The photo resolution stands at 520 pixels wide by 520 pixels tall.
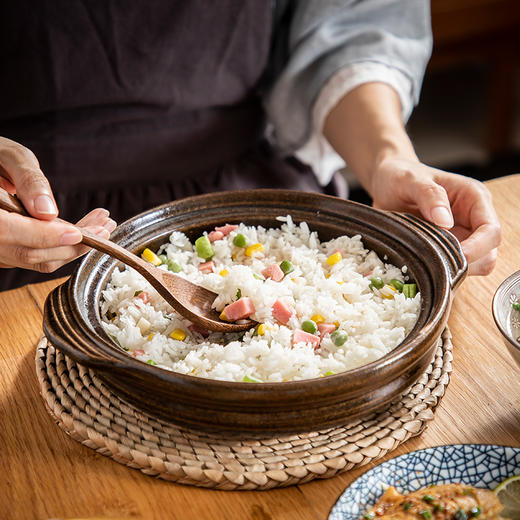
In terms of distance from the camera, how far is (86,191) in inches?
86.2

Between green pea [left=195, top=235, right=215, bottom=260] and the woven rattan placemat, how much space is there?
40 cm

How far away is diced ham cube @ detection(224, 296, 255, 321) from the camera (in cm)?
138

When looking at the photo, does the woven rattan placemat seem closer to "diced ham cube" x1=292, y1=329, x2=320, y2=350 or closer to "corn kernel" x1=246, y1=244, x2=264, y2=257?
"diced ham cube" x1=292, y1=329, x2=320, y2=350

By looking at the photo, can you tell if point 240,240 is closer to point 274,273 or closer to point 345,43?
point 274,273

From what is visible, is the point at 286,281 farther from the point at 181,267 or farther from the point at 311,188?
the point at 311,188

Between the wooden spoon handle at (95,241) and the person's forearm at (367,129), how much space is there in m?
0.78

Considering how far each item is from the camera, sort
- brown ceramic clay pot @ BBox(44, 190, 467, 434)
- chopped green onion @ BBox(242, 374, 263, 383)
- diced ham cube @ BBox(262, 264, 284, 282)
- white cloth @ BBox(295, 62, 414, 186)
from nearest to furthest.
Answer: brown ceramic clay pot @ BBox(44, 190, 467, 434) < chopped green onion @ BBox(242, 374, 263, 383) < diced ham cube @ BBox(262, 264, 284, 282) < white cloth @ BBox(295, 62, 414, 186)

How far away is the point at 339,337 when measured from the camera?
4.27 feet

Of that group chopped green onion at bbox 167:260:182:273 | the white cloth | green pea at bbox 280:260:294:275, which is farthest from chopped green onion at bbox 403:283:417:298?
the white cloth

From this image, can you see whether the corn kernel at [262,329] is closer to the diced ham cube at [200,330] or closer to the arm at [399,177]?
the diced ham cube at [200,330]

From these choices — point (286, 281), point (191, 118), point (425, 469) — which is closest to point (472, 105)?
point (191, 118)

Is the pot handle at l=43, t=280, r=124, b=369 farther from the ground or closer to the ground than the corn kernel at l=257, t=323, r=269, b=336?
farther from the ground

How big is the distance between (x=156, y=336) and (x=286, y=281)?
0.31m

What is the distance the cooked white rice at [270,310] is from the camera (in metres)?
1.25
